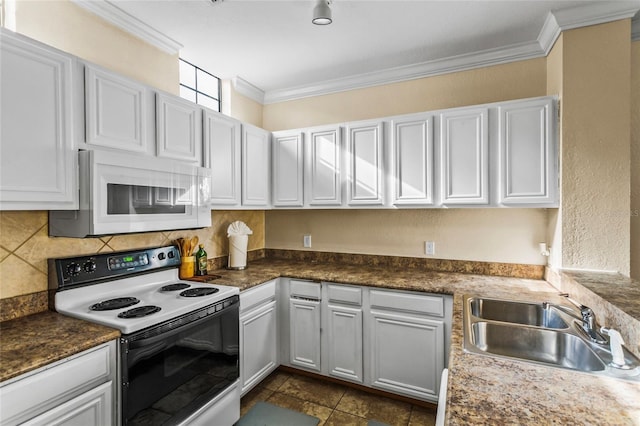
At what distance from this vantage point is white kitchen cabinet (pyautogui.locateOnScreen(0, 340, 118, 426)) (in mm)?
1194

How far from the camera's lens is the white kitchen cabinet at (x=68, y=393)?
1.19m

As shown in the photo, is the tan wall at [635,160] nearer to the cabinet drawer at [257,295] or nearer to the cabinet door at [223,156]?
the cabinet drawer at [257,295]

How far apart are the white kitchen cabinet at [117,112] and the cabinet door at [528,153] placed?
2.30 meters

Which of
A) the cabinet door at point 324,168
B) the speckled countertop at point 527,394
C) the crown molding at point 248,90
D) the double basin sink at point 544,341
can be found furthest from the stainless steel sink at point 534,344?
the crown molding at point 248,90

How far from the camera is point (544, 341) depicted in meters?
1.54

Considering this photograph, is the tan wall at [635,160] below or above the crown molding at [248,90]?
below

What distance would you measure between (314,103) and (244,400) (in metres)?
2.65

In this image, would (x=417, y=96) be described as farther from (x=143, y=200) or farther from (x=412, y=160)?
(x=143, y=200)

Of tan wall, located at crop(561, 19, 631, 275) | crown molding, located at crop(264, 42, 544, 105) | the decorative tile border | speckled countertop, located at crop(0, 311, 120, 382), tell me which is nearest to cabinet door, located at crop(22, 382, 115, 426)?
speckled countertop, located at crop(0, 311, 120, 382)

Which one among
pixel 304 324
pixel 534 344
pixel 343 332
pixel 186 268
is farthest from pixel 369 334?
pixel 186 268

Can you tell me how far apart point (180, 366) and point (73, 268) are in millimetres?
789

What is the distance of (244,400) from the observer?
248cm

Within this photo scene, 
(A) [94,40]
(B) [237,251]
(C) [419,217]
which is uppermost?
(A) [94,40]

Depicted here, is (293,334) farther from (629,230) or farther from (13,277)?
(629,230)
